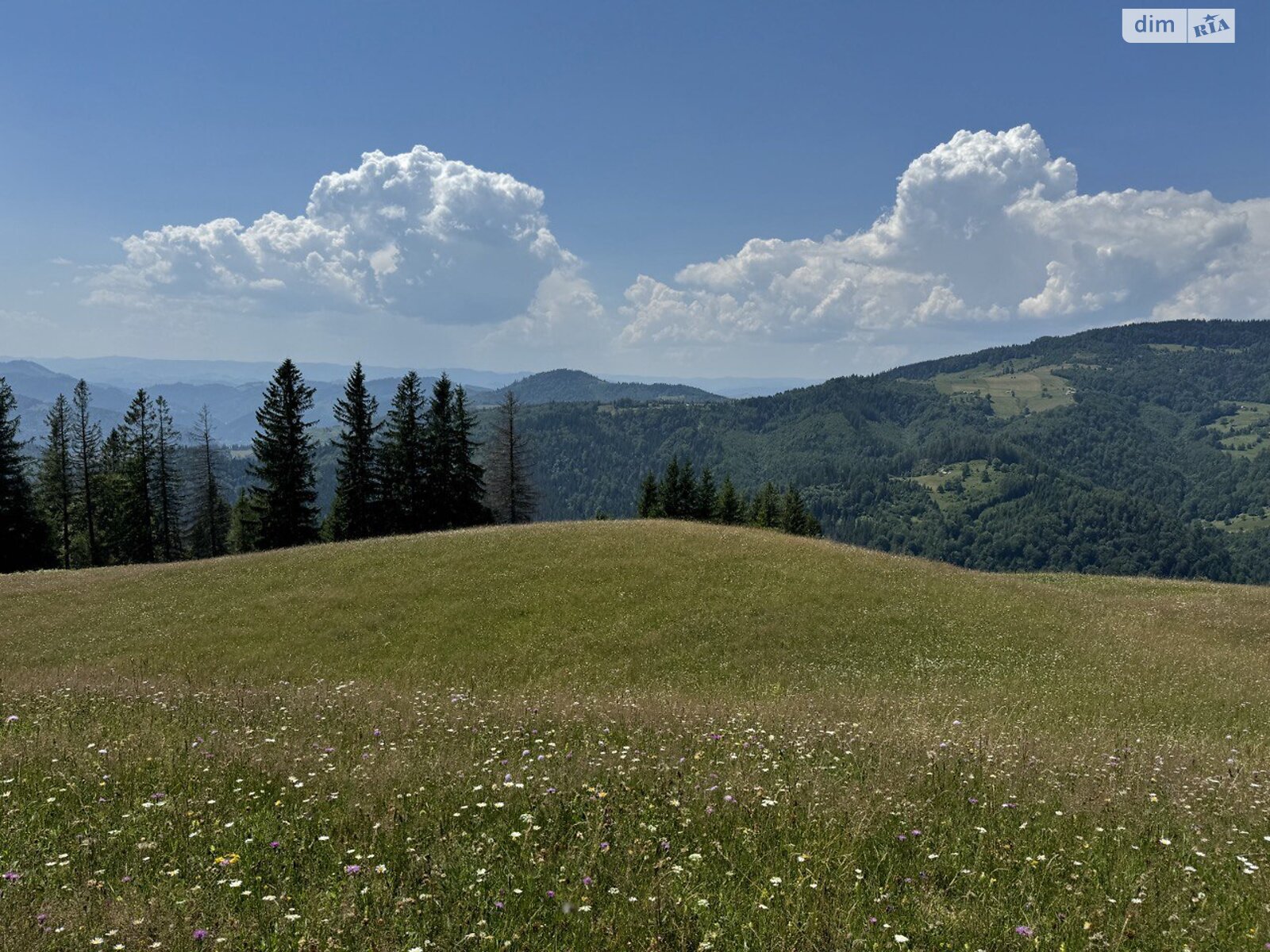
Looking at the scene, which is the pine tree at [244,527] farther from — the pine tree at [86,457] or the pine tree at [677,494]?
the pine tree at [677,494]

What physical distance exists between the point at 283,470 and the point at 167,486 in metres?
20.2

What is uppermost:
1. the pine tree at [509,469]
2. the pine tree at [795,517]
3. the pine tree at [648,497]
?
the pine tree at [509,469]

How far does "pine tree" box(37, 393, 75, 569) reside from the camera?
6200 centimetres

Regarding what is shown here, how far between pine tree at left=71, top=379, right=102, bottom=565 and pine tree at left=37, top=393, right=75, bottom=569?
1.80ft

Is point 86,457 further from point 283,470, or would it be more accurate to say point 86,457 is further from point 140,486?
point 283,470

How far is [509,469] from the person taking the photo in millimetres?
69688

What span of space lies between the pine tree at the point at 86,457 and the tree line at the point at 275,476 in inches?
5.7

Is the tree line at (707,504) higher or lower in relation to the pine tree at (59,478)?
lower

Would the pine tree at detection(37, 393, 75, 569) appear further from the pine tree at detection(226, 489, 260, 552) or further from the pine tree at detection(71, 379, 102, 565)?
the pine tree at detection(226, 489, 260, 552)

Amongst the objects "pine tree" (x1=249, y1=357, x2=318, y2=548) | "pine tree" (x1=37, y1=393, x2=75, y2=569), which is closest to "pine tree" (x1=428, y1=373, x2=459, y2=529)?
"pine tree" (x1=249, y1=357, x2=318, y2=548)

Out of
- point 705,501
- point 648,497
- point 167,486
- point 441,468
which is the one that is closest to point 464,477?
point 441,468

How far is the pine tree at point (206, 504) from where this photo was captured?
70.4 m

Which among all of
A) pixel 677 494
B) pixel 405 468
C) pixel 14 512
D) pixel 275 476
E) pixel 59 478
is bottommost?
pixel 677 494

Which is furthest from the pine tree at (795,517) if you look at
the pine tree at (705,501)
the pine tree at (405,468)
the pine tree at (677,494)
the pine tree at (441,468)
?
the pine tree at (405,468)
